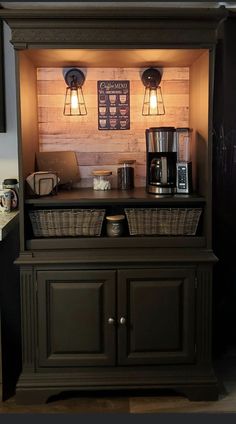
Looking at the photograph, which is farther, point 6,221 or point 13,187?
point 13,187

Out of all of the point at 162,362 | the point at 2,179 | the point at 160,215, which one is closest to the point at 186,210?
the point at 160,215

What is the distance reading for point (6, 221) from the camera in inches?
90.4

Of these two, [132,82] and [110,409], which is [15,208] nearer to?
[132,82]

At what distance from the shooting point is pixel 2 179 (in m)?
2.69

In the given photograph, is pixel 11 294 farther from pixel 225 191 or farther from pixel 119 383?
pixel 225 191

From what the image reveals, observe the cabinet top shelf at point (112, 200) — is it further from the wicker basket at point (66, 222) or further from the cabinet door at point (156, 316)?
the cabinet door at point (156, 316)

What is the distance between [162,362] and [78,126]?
134cm

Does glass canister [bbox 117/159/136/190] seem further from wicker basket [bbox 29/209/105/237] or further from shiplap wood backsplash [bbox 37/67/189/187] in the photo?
wicker basket [bbox 29/209/105/237]

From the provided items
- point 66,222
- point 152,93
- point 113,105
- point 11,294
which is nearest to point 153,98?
point 152,93

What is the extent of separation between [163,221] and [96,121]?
0.73 meters

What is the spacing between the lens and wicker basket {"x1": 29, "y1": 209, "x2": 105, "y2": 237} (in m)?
2.30

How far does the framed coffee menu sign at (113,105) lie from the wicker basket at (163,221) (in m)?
0.59

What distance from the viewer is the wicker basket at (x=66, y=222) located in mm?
2303

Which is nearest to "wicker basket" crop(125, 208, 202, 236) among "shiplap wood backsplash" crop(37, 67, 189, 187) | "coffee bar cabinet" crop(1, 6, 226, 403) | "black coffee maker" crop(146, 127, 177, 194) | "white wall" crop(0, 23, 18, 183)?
"coffee bar cabinet" crop(1, 6, 226, 403)
